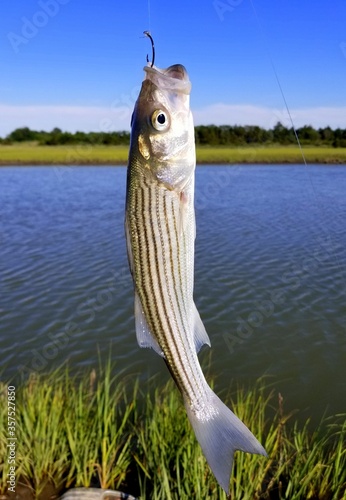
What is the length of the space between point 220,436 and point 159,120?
4.28 ft

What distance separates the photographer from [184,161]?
2.01 m

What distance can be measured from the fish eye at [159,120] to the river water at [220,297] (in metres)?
3.36

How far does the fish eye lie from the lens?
2.00m

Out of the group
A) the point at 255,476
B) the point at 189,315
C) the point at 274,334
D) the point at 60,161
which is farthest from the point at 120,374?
the point at 60,161

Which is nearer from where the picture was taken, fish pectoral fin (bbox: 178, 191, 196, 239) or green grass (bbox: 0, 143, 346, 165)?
fish pectoral fin (bbox: 178, 191, 196, 239)

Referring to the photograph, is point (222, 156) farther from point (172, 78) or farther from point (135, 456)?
point (172, 78)

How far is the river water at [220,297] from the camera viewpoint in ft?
27.2

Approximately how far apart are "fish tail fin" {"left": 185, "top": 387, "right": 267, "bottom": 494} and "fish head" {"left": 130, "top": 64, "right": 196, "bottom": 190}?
95cm

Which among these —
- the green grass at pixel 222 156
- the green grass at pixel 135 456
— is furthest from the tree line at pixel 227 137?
the green grass at pixel 135 456

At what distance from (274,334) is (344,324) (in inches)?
58.4

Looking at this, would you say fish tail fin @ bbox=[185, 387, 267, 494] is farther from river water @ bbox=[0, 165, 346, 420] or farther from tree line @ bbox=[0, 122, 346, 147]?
tree line @ bbox=[0, 122, 346, 147]

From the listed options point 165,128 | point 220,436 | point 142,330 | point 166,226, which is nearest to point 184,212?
point 166,226

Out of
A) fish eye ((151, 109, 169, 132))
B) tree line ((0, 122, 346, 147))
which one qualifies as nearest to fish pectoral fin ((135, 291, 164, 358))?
fish eye ((151, 109, 169, 132))

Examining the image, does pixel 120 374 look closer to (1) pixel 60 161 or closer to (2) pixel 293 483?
(2) pixel 293 483
